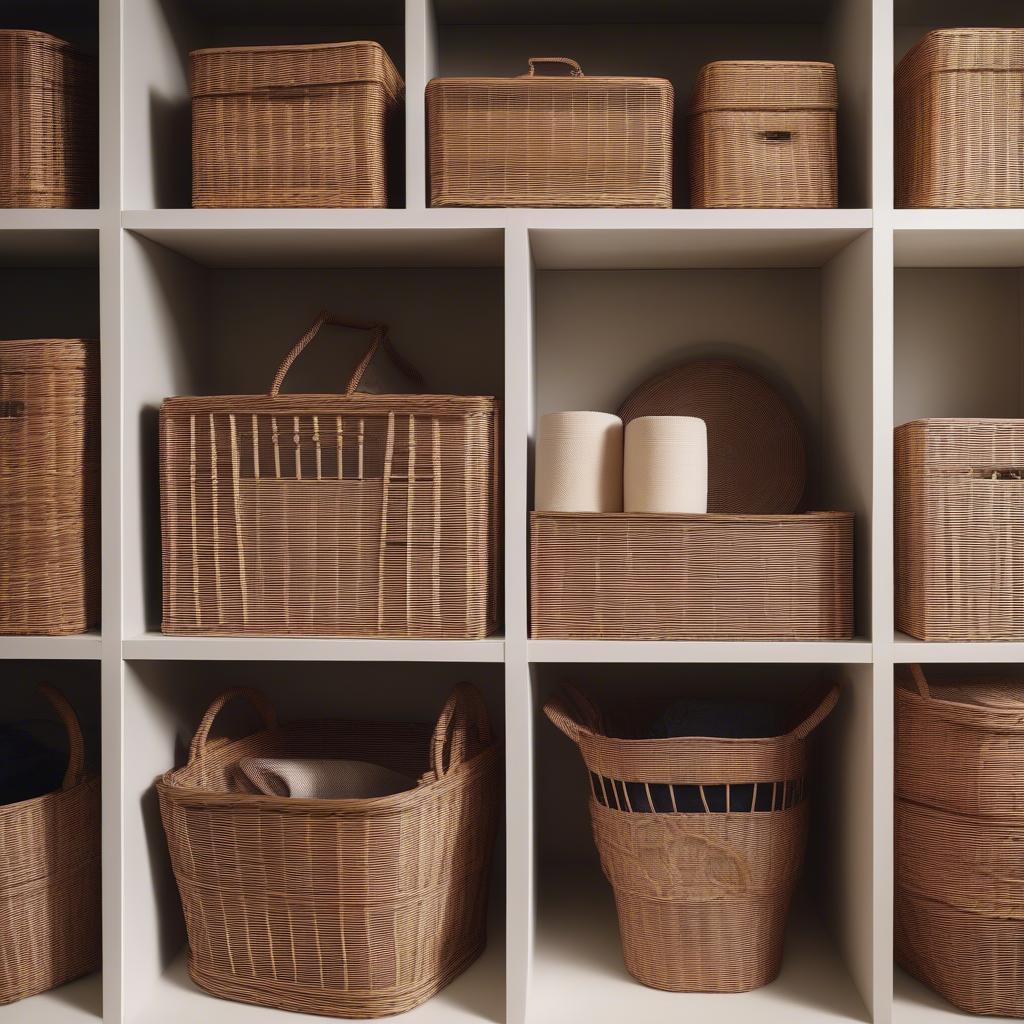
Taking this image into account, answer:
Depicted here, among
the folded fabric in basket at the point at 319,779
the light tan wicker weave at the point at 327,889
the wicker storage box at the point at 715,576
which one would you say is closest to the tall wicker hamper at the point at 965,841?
the wicker storage box at the point at 715,576

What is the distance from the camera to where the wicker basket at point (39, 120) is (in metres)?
1.43

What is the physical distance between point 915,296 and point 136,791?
1594mm

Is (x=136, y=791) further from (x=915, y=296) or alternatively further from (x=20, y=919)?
(x=915, y=296)

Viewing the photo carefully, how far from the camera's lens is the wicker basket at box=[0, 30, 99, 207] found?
56.4 inches

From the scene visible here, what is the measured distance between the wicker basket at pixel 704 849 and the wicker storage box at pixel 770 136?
2.49 feet

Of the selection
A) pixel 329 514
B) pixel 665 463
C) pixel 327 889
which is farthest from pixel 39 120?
pixel 327 889

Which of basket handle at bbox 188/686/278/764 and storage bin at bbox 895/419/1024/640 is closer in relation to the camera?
storage bin at bbox 895/419/1024/640

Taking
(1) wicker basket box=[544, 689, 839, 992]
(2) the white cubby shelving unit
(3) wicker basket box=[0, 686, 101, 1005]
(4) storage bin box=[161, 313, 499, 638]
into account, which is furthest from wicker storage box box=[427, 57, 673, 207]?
(3) wicker basket box=[0, 686, 101, 1005]

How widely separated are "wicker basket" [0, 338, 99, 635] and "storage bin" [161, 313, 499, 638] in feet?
0.46

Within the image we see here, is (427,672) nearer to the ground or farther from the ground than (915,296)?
nearer to the ground

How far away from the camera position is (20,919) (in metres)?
1.44

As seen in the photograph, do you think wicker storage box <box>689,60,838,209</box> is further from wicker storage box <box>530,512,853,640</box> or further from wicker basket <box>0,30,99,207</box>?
wicker basket <box>0,30,99,207</box>

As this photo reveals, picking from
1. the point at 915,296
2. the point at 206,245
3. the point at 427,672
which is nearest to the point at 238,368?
the point at 206,245

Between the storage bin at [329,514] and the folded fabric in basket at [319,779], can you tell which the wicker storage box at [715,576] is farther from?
the folded fabric in basket at [319,779]
